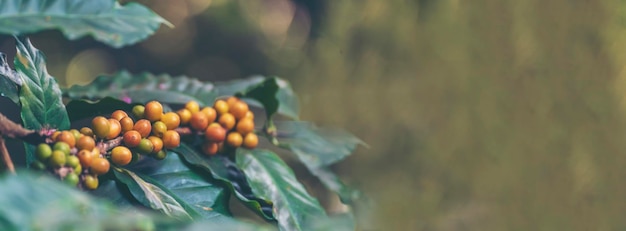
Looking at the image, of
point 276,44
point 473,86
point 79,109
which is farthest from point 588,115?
point 79,109

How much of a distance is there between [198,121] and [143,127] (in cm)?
9

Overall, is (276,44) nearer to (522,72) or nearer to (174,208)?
(522,72)

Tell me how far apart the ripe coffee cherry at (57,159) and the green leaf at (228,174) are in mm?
143

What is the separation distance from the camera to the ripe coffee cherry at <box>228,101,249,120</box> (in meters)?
0.66

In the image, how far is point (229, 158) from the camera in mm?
649

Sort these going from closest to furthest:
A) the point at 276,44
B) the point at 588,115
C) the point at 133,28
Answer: the point at 133,28
the point at 588,115
the point at 276,44

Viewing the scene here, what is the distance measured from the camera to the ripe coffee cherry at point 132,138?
52 centimetres

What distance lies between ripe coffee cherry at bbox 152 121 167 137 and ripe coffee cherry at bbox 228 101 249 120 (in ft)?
0.38

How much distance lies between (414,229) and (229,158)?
1.23 m

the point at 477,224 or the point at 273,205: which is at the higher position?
the point at 477,224

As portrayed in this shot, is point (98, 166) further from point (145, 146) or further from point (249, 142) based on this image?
point (249, 142)

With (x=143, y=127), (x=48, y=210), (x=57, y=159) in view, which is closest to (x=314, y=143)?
(x=143, y=127)

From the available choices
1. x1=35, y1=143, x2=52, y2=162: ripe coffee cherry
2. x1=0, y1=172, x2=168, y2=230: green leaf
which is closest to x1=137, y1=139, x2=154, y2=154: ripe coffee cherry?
x1=35, y1=143, x2=52, y2=162: ripe coffee cherry

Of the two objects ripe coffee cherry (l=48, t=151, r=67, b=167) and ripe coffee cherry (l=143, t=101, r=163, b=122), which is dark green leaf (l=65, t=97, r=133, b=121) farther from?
ripe coffee cherry (l=48, t=151, r=67, b=167)
